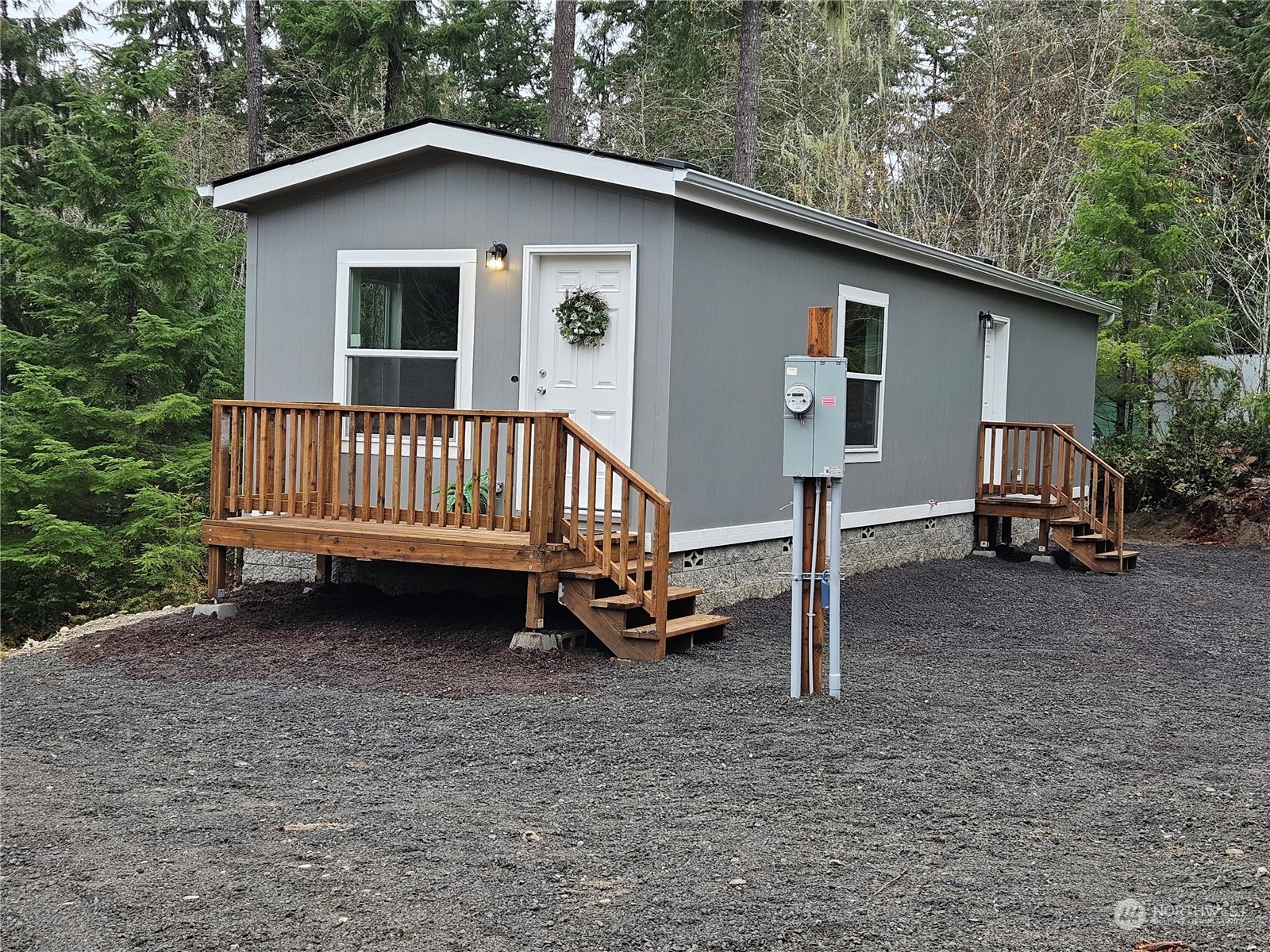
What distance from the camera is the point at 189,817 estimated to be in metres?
4.23

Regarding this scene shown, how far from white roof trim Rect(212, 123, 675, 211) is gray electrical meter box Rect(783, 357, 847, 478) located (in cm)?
219

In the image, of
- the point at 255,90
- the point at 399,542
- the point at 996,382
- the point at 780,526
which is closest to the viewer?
the point at 399,542

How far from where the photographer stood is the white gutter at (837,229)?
25.6 feet

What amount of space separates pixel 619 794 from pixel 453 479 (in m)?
4.22

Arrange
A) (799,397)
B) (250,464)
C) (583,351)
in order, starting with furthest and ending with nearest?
(583,351) < (250,464) < (799,397)

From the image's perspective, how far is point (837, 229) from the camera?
927 cm

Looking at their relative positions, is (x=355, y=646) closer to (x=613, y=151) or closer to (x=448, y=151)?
(x=448, y=151)

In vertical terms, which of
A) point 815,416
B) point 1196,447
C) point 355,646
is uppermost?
point 815,416

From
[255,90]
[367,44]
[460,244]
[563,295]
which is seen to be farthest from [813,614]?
[367,44]

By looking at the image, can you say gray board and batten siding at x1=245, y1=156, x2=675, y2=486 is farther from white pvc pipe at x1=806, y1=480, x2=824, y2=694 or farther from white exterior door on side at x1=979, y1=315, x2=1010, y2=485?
white exterior door on side at x1=979, y1=315, x2=1010, y2=485

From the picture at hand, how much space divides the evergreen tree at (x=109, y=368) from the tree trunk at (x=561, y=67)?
4.37m

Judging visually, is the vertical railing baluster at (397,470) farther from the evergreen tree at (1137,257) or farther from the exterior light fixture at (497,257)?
the evergreen tree at (1137,257)

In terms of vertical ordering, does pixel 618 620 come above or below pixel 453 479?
below

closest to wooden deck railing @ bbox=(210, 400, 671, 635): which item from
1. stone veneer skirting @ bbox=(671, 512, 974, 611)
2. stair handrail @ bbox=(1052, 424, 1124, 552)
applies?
stone veneer skirting @ bbox=(671, 512, 974, 611)
